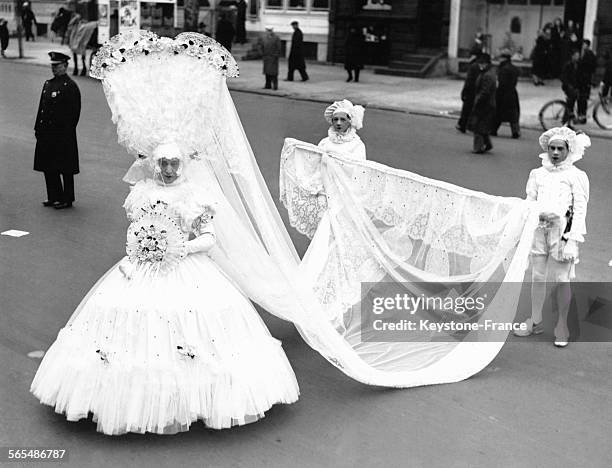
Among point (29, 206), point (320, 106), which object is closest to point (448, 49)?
point (320, 106)

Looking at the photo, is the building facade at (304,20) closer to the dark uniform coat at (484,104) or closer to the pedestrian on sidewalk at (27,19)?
the pedestrian on sidewalk at (27,19)

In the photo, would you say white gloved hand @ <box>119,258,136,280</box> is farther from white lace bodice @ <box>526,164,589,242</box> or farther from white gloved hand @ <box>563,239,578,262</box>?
white gloved hand @ <box>563,239,578,262</box>

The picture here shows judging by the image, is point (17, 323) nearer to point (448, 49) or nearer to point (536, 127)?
point (536, 127)

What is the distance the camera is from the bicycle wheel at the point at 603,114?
65.4 feet

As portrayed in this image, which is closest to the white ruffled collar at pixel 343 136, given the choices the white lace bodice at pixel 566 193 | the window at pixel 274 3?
the white lace bodice at pixel 566 193

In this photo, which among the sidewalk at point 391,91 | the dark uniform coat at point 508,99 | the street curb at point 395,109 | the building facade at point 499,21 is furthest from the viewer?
the building facade at point 499,21

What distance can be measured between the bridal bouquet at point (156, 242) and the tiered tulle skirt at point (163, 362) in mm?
106

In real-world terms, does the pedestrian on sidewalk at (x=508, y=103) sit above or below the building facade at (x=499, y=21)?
below

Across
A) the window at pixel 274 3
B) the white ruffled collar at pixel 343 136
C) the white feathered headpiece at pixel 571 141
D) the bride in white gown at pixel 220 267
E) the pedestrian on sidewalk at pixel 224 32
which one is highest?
the window at pixel 274 3

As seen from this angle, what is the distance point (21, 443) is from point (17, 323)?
7.52ft

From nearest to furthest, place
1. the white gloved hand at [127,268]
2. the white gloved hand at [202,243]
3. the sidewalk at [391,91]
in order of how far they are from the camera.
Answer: the white gloved hand at [127,268] < the white gloved hand at [202,243] < the sidewalk at [391,91]

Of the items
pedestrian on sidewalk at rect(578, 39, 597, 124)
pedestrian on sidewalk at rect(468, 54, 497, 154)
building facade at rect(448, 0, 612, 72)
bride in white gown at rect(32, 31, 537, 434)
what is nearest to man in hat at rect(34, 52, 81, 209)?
bride in white gown at rect(32, 31, 537, 434)

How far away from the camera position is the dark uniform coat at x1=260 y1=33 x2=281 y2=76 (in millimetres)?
24672

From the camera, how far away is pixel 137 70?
577 centimetres
